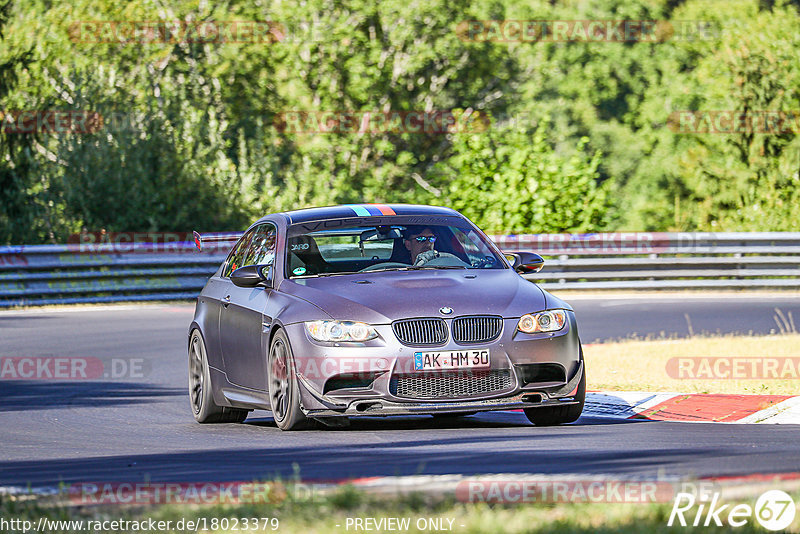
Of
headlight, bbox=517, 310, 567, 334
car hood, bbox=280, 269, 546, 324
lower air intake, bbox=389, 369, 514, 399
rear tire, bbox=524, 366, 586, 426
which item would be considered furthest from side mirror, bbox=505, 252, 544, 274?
lower air intake, bbox=389, 369, 514, 399

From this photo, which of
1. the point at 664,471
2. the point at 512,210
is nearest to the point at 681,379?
the point at 664,471

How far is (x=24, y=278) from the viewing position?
24.1 metres

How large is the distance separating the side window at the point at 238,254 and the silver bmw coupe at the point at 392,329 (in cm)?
79

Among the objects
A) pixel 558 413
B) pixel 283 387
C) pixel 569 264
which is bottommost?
pixel 569 264

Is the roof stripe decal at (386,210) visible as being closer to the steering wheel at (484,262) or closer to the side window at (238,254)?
the steering wheel at (484,262)

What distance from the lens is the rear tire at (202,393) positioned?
11117 mm

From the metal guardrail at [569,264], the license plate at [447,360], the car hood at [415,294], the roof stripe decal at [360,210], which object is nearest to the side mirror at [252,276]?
the car hood at [415,294]

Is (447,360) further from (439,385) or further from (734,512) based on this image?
(734,512)

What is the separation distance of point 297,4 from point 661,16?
35916mm

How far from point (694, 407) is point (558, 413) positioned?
4.54 ft

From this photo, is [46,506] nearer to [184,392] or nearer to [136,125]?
[184,392]

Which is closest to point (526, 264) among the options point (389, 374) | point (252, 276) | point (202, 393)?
point (389, 374)

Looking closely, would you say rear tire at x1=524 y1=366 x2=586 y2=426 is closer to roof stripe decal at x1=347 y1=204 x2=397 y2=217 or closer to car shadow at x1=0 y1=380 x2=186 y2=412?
roof stripe decal at x1=347 y1=204 x2=397 y2=217

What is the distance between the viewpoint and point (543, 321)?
9531 mm
